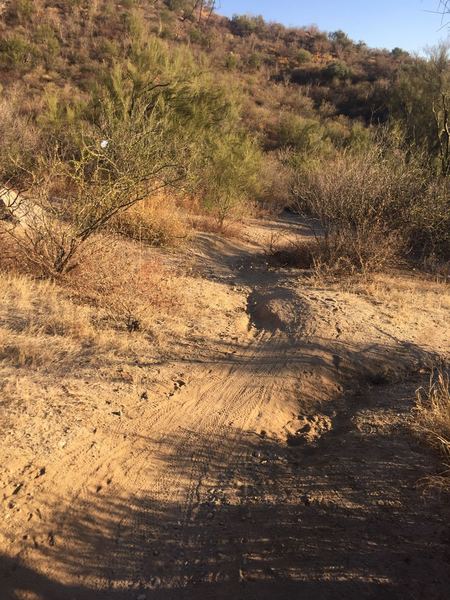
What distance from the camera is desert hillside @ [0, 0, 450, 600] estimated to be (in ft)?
9.89

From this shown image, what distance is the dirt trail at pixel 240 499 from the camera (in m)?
2.88

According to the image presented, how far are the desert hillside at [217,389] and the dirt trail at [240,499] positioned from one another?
0.05ft

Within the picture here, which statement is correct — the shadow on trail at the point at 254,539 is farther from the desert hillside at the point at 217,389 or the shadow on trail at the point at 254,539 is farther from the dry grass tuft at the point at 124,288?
the dry grass tuft at the point at 124,288

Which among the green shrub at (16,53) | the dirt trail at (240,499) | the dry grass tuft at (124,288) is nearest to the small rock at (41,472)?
the dirt trail at (240,499)

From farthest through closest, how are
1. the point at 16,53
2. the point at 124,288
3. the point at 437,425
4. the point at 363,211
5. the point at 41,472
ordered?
the point at 16,53
the point at 363,211
the point at 124,288
the point at 437,425
the point at 41,472

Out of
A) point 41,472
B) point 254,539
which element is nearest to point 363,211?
point 254,539

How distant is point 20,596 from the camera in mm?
2785

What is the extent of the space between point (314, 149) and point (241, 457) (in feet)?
75.6

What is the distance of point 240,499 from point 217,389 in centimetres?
152

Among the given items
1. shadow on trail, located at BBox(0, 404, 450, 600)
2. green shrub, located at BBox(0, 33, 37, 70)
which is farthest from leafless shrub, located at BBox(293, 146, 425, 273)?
green shrub, located at BBox(0, 33, 37, 70)

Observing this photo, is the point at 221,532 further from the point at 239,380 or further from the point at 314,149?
the point at 314,149

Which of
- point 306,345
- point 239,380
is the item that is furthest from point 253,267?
point 239,380

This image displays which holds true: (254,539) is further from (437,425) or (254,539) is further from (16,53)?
(16,53)

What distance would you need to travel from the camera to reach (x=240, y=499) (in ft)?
11.7
